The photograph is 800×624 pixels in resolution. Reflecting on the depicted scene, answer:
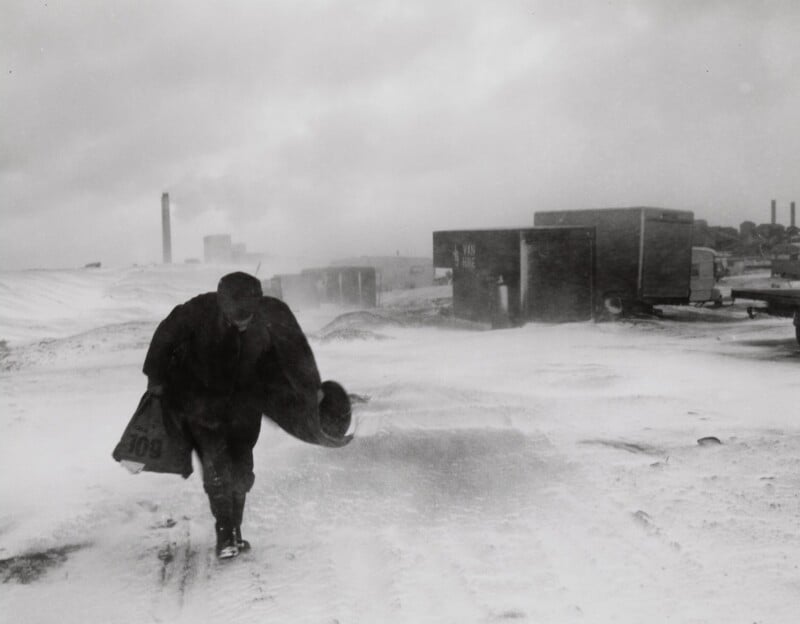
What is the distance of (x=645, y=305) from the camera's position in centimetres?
1945

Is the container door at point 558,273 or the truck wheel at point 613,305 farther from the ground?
the container door at point 558,273

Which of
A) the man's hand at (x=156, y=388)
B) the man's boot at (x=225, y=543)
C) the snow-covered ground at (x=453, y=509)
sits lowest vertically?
the snow-covered ground at (x=453, y=509)

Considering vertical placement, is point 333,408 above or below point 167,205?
below

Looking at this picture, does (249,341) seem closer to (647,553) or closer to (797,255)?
(647,553)

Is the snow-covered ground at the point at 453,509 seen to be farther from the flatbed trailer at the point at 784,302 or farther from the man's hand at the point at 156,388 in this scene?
the flatbed trailer at the point at 784,302

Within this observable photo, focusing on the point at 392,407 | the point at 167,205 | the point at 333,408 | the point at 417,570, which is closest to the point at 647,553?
the point at 417,570

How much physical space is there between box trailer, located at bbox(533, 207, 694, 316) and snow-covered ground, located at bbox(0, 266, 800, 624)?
8611 mm

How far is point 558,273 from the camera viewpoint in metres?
18.0

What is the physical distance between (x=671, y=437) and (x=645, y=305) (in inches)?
530

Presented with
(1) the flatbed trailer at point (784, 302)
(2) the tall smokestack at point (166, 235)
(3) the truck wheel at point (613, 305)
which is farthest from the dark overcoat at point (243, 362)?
(2) the tall smokestack at point (166, 235)

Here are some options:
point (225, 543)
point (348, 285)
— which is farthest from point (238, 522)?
point (348, 285)

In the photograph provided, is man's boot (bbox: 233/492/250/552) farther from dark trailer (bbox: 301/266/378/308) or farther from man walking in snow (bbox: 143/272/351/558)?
dark trailer (bbox: 301/266/378/308)

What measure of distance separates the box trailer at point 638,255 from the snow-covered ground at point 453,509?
8611mm

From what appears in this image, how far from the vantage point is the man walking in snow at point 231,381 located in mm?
4102
